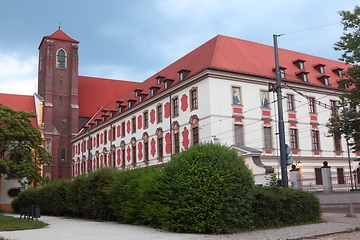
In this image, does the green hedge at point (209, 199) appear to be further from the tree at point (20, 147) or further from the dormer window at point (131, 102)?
the dormer window at point (131, 102)

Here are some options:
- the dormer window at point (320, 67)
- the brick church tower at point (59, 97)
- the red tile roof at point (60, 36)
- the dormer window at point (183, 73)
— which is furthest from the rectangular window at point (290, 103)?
the red tile roof at point (60, 36)

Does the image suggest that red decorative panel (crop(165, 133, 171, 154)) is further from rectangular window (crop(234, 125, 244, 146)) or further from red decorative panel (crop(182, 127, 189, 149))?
rectangular window (crop(234, 125, 244, 146))

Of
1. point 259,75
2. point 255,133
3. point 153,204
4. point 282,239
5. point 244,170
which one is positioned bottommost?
point 282,239

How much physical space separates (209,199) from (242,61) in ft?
80.6

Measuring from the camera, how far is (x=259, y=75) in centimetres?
3491

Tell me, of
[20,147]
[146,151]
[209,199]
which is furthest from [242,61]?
[209,199]

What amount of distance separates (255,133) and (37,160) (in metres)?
20.2

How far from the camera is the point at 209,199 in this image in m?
13.1

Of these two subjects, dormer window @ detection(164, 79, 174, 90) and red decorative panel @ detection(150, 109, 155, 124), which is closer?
dormer window @ detection(164, 79, 174, 90)

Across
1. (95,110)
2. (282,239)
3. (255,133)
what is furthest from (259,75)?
(95,110)

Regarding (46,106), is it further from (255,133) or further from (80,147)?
(255,133)

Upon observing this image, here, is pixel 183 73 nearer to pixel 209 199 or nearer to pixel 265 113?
pixel 265 113

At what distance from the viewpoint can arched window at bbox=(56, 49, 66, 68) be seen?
68.1 metres

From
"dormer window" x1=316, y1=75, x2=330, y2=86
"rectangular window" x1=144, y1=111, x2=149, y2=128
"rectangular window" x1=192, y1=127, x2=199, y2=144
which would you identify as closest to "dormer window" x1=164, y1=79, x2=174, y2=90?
"rectangular window" x1=144, y1=111, x2=149, y2=128
